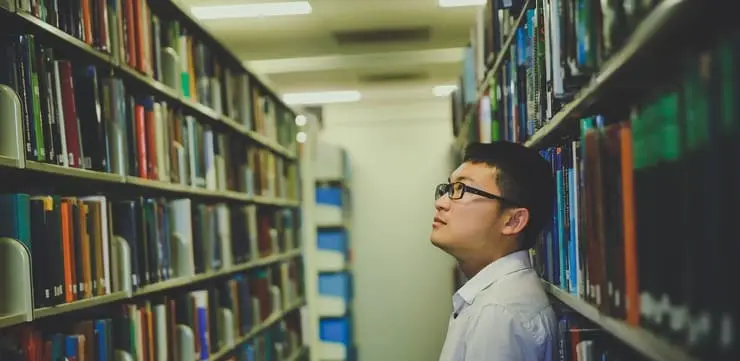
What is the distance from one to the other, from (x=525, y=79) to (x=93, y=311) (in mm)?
1446

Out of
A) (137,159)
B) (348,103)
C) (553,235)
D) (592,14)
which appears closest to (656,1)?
(592,14)

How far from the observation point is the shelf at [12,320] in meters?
1.61

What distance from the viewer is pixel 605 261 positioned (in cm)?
122

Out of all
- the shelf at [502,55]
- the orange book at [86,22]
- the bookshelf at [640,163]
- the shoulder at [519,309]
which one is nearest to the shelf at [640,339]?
the bookshelf at [640,163]

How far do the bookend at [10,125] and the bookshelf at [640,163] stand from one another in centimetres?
117

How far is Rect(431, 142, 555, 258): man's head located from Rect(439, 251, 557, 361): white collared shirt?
83 mm

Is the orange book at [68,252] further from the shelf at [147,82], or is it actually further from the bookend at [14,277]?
the shelf at [147,82]

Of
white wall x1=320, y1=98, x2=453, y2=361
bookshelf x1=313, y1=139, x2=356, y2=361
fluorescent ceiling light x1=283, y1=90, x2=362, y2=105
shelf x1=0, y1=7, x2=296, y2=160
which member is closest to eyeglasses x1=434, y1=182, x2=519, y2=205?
shelf x1=0, y1=7, x2=296, y2=160

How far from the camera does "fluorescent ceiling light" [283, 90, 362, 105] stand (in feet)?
22.3

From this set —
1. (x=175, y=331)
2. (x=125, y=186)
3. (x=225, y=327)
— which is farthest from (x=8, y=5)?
(x=225, y=327)

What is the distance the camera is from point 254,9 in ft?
13.7

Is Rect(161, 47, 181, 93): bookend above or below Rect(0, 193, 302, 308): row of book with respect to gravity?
above

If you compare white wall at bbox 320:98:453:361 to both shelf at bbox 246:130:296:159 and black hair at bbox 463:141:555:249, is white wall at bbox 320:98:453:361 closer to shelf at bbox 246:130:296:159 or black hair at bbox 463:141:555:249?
shelf at bbox 246:130:296:159

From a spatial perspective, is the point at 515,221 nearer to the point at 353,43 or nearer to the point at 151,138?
the point at 151,138
